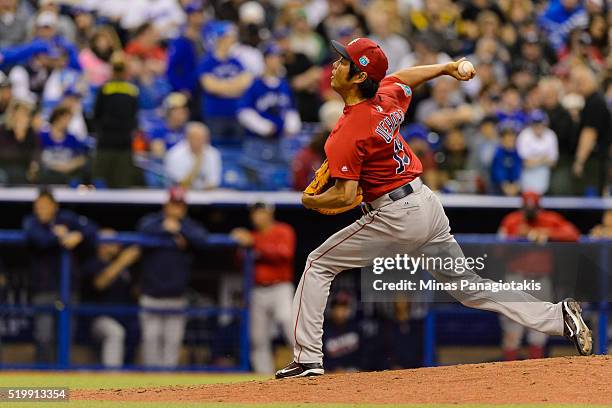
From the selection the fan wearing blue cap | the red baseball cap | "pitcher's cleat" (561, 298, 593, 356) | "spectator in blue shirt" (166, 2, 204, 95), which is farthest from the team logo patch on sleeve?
"spectator in blue shirt" (166, 2, 204, 95)

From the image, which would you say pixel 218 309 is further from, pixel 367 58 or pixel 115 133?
pixel 367 58

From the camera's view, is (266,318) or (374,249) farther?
(266,318)

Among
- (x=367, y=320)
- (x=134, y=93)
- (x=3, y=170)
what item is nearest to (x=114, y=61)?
(x=134, y=93)

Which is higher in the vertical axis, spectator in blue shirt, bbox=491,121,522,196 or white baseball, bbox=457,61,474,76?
white baseball, bbox=457,61,474,76

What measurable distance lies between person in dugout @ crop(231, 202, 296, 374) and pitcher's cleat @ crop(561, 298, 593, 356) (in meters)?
4.80

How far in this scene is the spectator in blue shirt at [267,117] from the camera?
1388 cm

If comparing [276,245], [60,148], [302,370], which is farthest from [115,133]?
[302,370]

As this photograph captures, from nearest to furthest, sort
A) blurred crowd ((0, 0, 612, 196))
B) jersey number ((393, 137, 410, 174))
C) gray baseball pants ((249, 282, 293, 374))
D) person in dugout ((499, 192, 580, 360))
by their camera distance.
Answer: jersey number ((393, 137, 410, 174)) < person in dugout ((499, 192, 580, 360)) < gray baseball pants ((249, 282, 293, 374)) < blurred crowd ((0, 0, 612, 196))

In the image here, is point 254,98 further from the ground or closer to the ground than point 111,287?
further from the ground

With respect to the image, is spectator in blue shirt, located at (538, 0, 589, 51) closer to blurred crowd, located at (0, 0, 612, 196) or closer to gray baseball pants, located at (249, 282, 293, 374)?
blurred crowd, located at (0, 0, 612, 196)

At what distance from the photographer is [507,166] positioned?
46.8 ft

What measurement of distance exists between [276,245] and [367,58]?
211 inches

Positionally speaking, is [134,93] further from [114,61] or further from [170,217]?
[170,217]

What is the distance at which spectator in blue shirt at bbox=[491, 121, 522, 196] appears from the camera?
1420 centimetres
